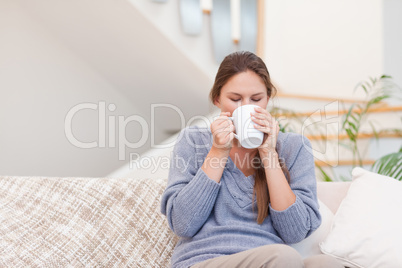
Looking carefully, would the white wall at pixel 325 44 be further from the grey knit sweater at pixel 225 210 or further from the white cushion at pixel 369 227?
the grey knit sweater at pixel 225 210

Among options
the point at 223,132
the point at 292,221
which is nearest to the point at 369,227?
the point at 292,221

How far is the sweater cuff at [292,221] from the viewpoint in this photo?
1234mm

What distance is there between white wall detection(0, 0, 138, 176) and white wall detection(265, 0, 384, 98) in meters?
1.53

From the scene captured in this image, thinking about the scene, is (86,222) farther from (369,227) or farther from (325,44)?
(325,44)

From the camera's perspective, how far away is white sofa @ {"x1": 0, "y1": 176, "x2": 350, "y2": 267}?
4.66 feet

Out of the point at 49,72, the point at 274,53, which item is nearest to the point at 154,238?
the point at 274,53

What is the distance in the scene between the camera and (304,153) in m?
1.39

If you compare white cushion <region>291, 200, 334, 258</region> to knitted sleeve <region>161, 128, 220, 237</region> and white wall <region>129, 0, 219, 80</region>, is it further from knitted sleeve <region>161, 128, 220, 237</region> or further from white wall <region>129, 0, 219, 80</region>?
white wall <region>129, 0, 219, 80</region>

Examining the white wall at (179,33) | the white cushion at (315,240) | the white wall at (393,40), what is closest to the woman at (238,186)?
the white cushion at (315,240)

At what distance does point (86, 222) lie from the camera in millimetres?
1499

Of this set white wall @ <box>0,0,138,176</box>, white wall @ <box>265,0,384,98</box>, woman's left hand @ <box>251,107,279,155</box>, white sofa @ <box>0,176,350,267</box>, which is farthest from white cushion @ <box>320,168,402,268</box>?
white wall @ <box>0,0,138,176</box>

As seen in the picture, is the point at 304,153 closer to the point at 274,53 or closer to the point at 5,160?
the point at 274,53

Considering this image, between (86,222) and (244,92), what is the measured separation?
69 cm

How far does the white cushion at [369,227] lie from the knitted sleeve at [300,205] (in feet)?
0.43
